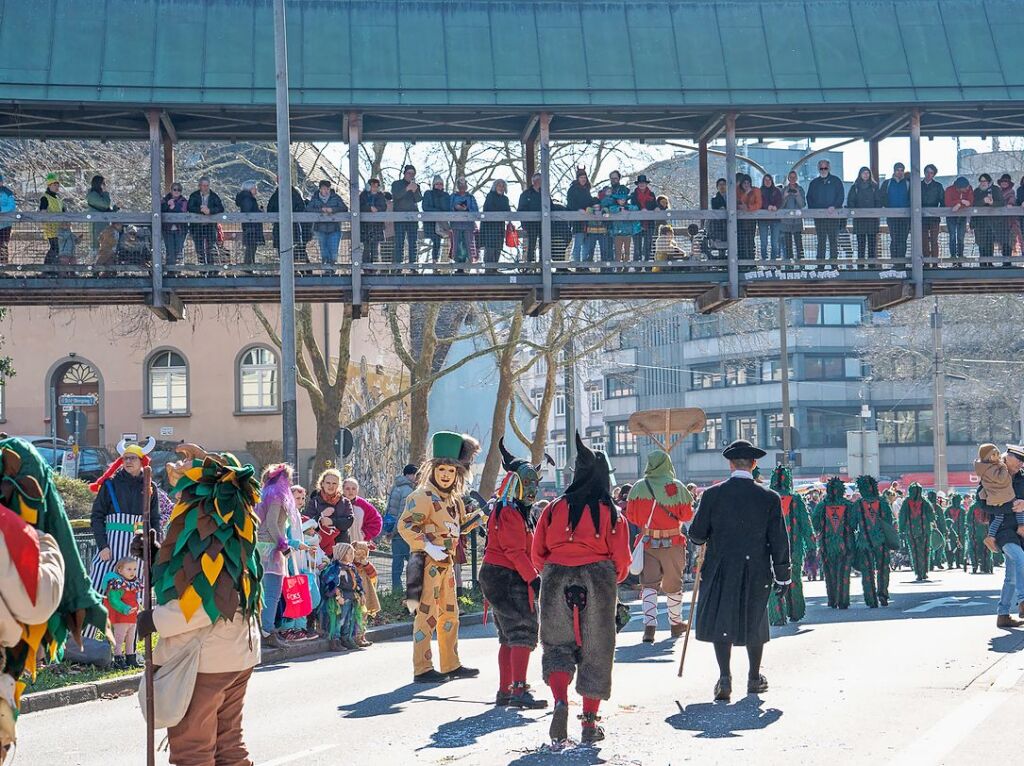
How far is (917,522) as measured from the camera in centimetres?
2608

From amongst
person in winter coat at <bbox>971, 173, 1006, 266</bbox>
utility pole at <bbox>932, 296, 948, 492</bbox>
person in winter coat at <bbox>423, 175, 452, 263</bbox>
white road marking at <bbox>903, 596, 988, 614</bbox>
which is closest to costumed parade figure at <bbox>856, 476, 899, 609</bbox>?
white road marking at <bbox>903, 596, 988, 614</bbox>

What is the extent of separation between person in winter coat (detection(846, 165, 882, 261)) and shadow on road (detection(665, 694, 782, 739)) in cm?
1295

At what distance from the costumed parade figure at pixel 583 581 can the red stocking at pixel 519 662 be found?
131 centimetres

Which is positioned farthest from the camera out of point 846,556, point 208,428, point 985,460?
point 208,428

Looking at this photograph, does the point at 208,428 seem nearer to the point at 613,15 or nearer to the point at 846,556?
the point at 613,15

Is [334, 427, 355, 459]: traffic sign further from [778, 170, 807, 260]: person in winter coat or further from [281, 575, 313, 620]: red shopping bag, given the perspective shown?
[281, 575, 313, 620]: red shopping bag

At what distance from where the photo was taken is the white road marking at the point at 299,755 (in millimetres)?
8773

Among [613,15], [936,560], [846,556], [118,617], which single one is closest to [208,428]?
[936,560]

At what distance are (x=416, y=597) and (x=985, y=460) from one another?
712 cm

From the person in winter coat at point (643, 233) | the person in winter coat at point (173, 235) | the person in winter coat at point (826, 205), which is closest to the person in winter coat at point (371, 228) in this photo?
the person in winter coat at point (173, 235)

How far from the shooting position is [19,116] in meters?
22.1

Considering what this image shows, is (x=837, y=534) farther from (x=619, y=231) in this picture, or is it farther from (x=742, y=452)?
(x=742, y=452)

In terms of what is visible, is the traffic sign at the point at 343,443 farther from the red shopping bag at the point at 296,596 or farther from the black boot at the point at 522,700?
the black boot at the point at 522,700

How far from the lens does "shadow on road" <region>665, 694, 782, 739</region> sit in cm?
968
